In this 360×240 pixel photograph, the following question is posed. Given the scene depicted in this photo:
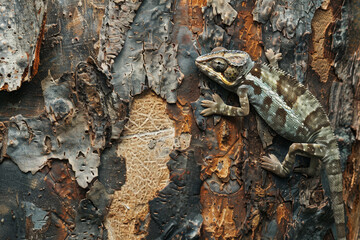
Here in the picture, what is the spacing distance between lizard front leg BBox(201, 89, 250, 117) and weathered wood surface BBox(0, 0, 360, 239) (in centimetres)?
5

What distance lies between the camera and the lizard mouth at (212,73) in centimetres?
247

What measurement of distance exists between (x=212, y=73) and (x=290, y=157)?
0.75 meters

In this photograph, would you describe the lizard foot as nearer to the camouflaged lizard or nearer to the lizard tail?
the camouflaged lizard

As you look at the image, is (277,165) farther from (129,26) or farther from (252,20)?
(129,26)

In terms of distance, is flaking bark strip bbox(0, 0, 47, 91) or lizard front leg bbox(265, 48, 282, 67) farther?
lizard front leg bbox(265, 48, 282, 67)

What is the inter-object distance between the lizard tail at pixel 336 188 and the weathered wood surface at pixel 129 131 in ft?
1.24

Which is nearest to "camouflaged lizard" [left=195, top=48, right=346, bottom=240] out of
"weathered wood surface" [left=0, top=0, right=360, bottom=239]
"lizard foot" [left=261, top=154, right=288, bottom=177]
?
"lizard foot" [left=261, top=154, right=288, bottom=177]

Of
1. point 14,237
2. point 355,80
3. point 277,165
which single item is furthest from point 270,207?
point 14,237

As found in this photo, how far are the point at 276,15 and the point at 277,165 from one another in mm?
967

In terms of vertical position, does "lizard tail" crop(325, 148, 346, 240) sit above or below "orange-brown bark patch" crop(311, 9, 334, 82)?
below

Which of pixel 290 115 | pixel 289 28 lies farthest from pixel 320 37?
pixel 290 115

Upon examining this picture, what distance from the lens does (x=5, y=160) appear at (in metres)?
2.40

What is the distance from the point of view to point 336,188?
272cm

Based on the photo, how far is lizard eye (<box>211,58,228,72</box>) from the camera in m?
2.49
